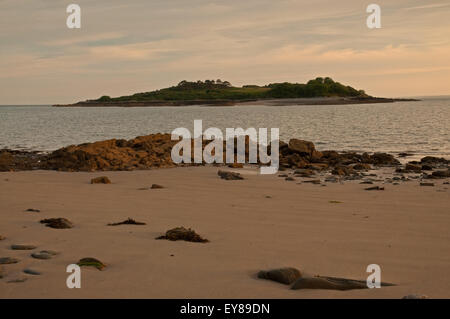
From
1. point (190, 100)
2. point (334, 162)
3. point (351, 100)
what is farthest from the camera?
point (190, 100)

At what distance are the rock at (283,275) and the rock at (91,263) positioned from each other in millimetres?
1749

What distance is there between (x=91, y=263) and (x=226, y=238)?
84.2 inches

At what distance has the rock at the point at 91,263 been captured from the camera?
18.4 ft

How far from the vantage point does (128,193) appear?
461 inches

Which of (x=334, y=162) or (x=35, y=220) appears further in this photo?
(x=334, y=162)

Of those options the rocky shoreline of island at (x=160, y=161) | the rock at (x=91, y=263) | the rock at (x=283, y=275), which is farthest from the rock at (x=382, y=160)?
the rock at (x=91, y=263)

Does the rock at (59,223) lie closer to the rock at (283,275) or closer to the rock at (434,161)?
the rock at (283,275)

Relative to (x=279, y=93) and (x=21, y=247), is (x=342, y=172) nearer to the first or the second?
(x=21, y=247)

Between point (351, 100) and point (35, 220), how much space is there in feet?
485

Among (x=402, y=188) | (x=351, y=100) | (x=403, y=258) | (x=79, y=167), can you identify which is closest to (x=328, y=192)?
(x=402, y=188)

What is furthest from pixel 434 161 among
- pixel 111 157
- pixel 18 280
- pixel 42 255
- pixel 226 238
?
pixel 18 280

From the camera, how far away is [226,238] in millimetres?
7172

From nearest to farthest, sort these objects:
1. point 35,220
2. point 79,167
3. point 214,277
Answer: point 214,277, point 35,220, point 79,167
